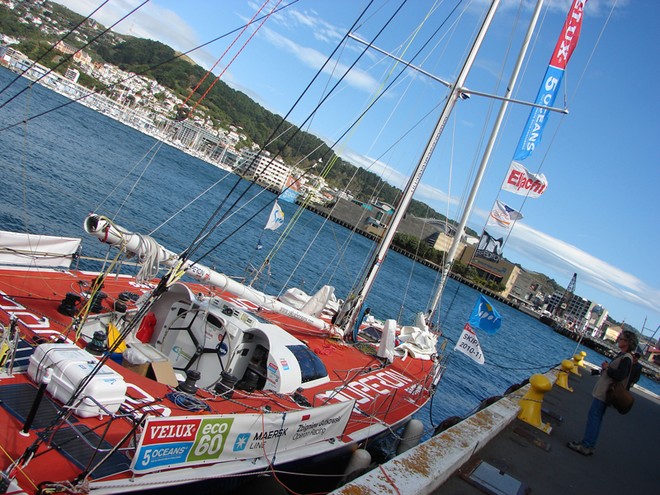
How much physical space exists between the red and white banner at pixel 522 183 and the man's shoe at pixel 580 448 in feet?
44.8

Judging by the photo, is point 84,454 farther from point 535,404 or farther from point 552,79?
point 552,79

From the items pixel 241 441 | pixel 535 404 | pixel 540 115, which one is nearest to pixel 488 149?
pixel 540 115

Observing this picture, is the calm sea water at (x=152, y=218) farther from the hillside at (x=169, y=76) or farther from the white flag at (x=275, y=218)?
the hillside at (x=169, y=76)

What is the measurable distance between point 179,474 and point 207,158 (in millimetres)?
174066

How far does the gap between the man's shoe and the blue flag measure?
8.32 m

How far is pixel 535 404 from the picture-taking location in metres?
10.1

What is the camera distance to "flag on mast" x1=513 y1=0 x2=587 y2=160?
72.6ft

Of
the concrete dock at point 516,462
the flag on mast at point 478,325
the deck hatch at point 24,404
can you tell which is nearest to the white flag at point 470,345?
the flag on mast at point 478,325

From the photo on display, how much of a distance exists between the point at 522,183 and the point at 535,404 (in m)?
13.3

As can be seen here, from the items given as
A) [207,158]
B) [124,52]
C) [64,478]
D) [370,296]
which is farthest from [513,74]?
[207,158]

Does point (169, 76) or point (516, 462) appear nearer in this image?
point (516, 462)

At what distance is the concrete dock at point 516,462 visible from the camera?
590cm

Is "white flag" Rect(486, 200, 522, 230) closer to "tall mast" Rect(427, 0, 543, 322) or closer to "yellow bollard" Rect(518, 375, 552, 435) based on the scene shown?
"tall mast" Rect(427, 0, 543, 322)

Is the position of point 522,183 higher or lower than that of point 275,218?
higher
